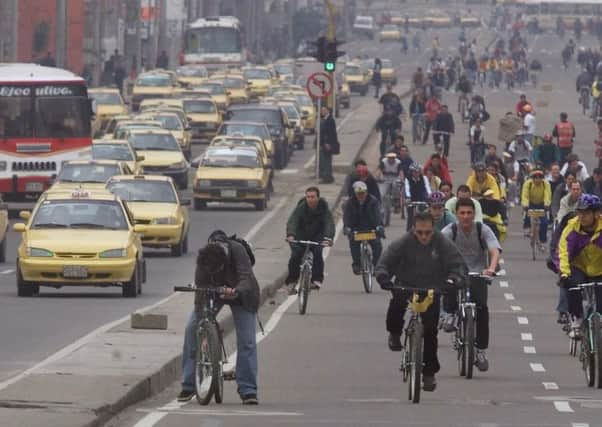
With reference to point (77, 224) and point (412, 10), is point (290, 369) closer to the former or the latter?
point (77, 224)

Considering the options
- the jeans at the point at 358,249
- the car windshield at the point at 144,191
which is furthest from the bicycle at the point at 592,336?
the car windshield at the point at 144,191

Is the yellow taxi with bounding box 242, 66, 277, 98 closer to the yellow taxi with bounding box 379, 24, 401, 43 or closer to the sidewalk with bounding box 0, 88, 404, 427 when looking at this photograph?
the yellow taxi with bounding box 379, 24, 401, 43

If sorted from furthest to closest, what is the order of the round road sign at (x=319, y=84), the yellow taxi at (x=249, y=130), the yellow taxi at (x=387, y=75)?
the yellow taxi at (x=387, y=75) → the yellow taxi at (x=249, y=130) → the round road sign at (x=319, y=84)

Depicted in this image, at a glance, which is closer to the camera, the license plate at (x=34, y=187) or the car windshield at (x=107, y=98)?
the license plate at (x=34, y=187)

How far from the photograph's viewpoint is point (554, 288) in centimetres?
3344

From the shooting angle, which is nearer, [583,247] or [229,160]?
[583,247]

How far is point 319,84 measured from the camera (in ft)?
167

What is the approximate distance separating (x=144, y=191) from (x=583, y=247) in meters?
20.7

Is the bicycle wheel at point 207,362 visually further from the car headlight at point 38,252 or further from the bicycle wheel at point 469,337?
the car headlight at point 38,252

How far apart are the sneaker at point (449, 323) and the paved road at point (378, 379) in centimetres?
40

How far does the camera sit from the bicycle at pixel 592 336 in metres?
19.0

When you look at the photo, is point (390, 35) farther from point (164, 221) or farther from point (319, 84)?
point (164, 221)

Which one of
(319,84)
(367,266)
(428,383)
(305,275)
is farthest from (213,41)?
(428,383)

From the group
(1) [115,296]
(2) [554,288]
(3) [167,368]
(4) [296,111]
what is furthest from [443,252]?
(4) [296,111]
